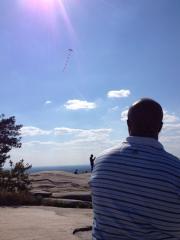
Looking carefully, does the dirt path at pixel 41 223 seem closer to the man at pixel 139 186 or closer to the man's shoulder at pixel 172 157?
the man at pixel 139 186

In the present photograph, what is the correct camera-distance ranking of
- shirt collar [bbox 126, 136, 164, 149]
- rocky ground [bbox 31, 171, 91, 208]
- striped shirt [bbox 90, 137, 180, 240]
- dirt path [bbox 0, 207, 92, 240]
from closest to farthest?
striped shirt [bbox 90, 137, 180, 240] < shirt collar [bbox 126, 136, 164, 149] < dirt path [bbox 0, 207, 92, 240] < rocky ground [bbox 31, 171, 91, 208]

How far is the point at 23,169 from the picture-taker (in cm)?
1836

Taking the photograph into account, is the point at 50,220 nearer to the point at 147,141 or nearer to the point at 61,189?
the point at 147,141

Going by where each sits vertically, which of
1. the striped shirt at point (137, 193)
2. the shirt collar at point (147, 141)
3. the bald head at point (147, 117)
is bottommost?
the striped shirt at point (137, 193)

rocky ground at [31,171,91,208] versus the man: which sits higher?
rocky ground at [31,171,91,208]

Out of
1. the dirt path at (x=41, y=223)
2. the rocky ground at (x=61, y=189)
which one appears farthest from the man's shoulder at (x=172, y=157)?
the rocky ground at (x=61, y=189)

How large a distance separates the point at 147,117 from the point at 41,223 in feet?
25.7

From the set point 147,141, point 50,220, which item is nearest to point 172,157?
point 147,141

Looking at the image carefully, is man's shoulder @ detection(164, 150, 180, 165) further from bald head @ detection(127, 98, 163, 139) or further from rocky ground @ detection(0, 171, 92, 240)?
rocky ground @ detection(0, 171, 92, 240)

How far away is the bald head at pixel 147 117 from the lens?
11.2 ft

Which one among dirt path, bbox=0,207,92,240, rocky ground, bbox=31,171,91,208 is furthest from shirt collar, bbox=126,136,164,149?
rocky ground, bbox=31,171,91,208

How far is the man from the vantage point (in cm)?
315

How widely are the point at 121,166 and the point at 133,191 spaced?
7.5 inches

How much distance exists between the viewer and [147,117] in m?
3.41
